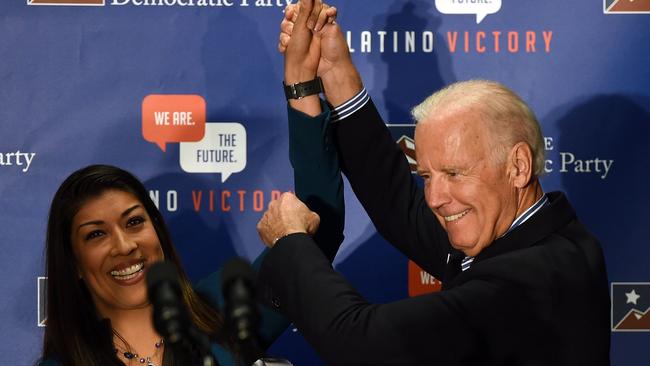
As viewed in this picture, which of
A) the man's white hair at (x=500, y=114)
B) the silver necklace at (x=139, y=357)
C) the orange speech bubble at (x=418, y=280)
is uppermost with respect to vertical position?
the man's white hair at (x=500, y=114)

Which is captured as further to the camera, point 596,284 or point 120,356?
point 120,356

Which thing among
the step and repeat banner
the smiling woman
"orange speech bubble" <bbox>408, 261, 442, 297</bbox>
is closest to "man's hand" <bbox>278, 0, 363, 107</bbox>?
the smiling woman

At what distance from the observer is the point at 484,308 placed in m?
1.77

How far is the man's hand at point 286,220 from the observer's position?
1.97m

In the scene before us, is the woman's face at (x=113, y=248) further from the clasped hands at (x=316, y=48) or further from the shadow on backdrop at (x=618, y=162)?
the shadow on backdrop at (x=618, y=162)

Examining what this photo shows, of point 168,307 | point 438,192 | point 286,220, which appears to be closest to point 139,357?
point 286,220

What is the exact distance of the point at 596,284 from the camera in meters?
1.87

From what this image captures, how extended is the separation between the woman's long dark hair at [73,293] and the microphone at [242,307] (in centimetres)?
94

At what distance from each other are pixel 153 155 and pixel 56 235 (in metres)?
0.49

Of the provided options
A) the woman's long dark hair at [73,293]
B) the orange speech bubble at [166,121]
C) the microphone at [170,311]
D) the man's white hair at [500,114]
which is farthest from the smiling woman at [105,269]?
the microphone at [170,311]

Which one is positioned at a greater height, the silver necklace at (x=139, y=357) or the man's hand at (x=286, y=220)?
the man's hand at (x=286, y=220)

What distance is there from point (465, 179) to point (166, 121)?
118 cm

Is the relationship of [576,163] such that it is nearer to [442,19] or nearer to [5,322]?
[442,19]

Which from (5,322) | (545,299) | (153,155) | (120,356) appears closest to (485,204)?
(545,299)
